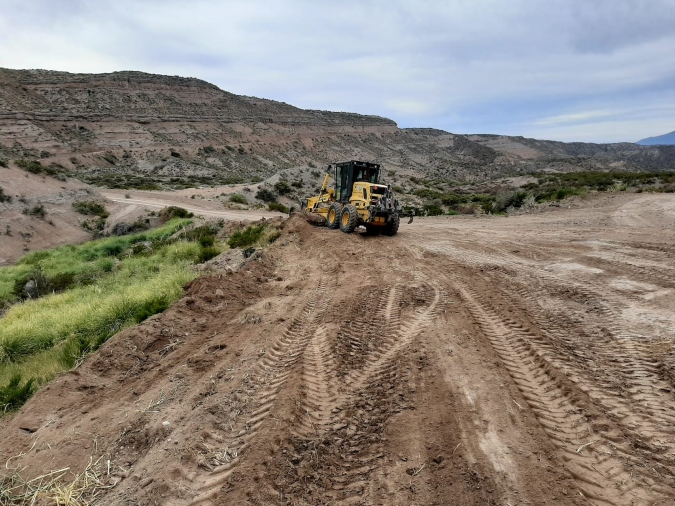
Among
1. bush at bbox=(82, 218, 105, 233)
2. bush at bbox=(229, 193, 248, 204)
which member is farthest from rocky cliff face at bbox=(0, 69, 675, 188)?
bush at bbox=(229, 193, 248, 204)

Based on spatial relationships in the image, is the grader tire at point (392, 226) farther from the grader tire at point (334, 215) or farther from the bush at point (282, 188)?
the bush at point (282, 188)

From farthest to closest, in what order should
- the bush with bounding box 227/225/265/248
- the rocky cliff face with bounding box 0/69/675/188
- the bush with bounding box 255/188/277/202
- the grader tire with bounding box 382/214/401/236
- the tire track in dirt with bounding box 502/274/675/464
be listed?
the rocky cliff face with bounding box 0/69/675/188
the bush with bounding box 255/188/277/202
the grader tire with bounding box 382/214/401/236
the bush with bounding box 227/225/265/248
the tire track in dirt with bounding box 502/274/675/464

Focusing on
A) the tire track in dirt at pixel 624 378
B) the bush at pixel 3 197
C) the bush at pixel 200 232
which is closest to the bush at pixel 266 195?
the bush at pixel 3 197

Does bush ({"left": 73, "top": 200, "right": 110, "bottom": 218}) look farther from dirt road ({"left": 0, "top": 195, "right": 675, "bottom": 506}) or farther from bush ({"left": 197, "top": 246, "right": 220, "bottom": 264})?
dirt road ({"left": 0, "top": 195, "right": 675, "bottom": 506})

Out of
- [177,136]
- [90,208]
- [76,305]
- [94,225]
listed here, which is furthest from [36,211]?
[177,136]

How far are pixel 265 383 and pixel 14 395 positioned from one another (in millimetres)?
3402

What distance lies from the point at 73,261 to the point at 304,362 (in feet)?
57.1

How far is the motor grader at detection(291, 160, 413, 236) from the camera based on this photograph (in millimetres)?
15078

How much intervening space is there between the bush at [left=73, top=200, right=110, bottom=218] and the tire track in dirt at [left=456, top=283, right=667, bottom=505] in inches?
1263

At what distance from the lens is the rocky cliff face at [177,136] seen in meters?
53.1

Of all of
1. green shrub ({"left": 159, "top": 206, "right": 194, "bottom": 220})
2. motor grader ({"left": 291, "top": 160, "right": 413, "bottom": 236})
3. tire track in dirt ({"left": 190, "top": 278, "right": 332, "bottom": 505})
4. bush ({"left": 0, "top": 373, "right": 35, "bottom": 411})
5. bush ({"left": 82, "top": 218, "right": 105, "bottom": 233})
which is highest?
motor grader ({"left": 291, "top": 160, "right": 413, "bottom": 236})

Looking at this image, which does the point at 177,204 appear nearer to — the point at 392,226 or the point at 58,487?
the point at 392,226

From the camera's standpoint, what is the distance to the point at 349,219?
50.4 feet

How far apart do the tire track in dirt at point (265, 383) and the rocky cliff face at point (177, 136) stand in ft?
145
